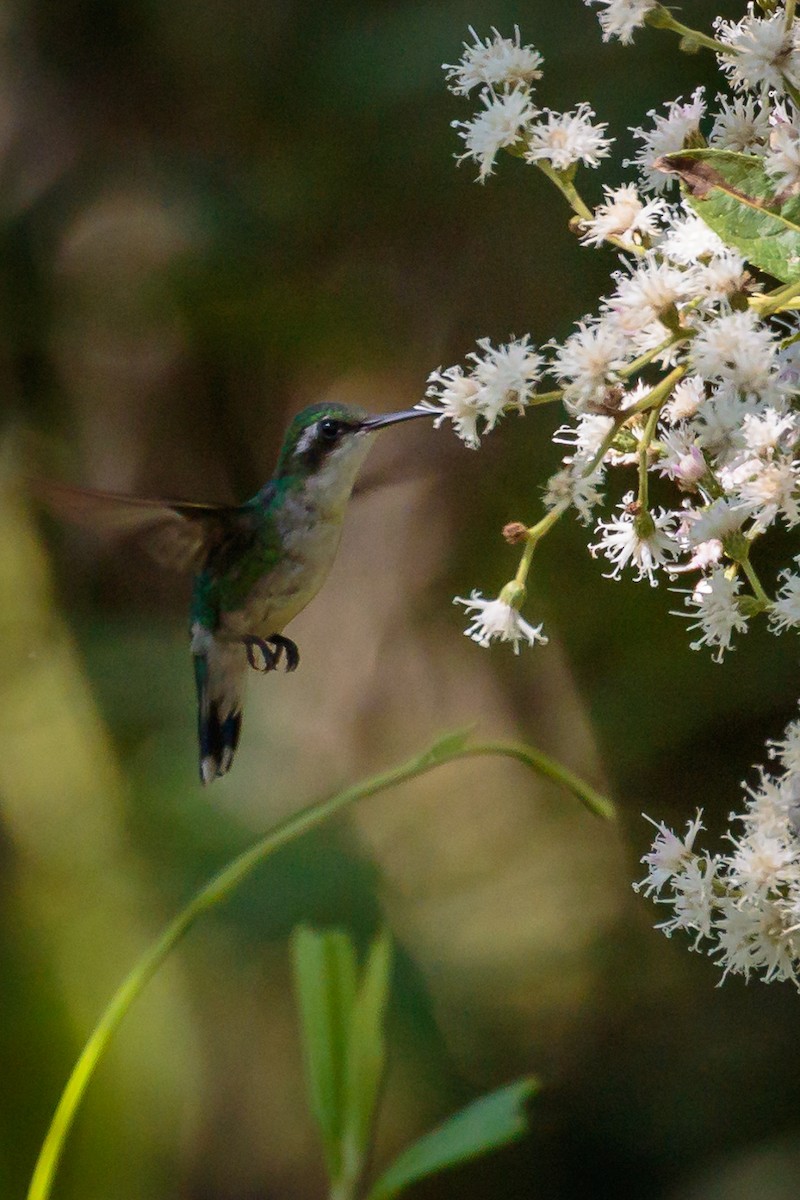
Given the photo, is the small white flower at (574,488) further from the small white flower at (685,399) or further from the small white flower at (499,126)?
the small white flower at (499,126)

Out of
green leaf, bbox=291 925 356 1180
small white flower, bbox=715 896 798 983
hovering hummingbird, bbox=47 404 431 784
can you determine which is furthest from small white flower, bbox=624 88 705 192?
green leaf, bbox=291 925 356 1180

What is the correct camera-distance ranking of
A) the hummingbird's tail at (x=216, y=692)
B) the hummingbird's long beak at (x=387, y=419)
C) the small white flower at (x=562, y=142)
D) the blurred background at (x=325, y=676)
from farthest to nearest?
the blurred background at (x=325, y=676) → the hummingbird's tail at (x=216, y=692) → the hummingbird's long beak at (x=387, y=419) → the small white flower at (x=562, y=142)

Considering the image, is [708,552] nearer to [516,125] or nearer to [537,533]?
[537,533]

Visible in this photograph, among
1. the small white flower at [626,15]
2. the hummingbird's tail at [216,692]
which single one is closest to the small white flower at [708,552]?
the small white flower at [626,15]

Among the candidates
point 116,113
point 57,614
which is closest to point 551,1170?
point 57,614

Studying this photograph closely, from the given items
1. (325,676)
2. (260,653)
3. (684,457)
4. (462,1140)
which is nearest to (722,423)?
(684,457)

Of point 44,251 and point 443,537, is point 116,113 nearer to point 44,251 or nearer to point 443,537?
point 44,251
